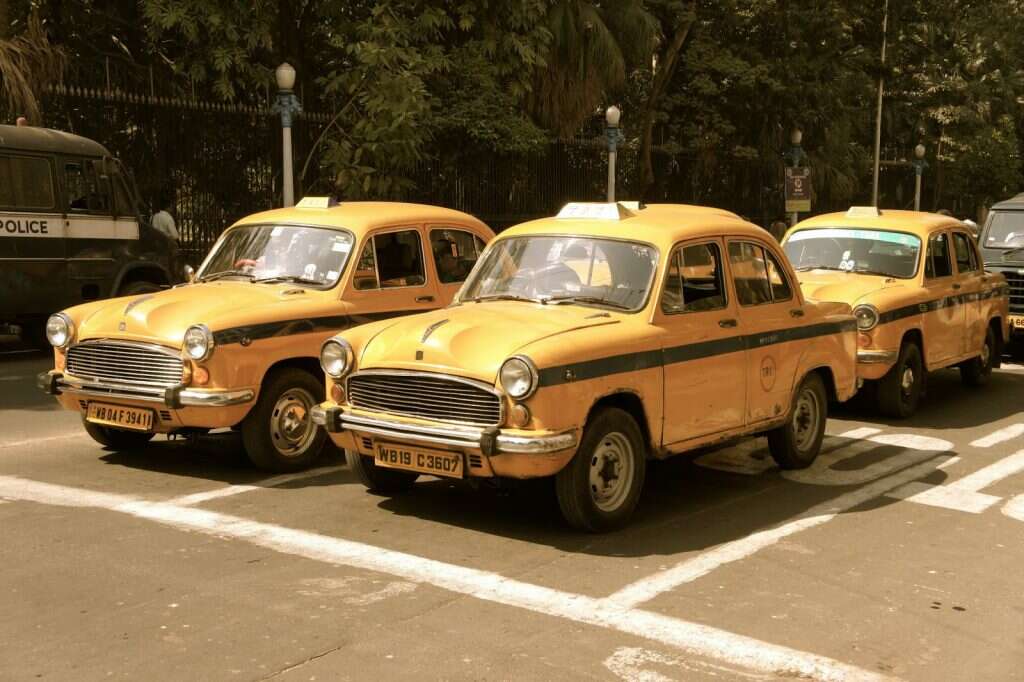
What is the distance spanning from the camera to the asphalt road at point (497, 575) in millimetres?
5117

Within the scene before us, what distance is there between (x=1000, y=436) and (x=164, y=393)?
6.91 meters

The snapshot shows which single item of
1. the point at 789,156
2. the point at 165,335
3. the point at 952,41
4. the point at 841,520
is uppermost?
the point at 952,41

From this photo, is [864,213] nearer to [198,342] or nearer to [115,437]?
[198,342]

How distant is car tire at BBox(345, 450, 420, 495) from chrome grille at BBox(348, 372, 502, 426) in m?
0.58

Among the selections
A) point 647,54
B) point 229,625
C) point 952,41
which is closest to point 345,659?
point 229,625

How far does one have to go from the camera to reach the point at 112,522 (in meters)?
7.17

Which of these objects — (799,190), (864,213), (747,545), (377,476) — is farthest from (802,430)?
(799,190)

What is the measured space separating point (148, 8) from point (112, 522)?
49.9 ft

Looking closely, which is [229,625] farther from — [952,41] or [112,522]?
[952,41]

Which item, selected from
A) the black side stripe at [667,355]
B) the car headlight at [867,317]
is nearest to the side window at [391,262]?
the black side stripe at [667,355]

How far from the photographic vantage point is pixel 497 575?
6.26m

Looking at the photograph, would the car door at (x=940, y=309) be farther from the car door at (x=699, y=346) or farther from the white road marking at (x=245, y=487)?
the white road marking at (x=245, y=487)

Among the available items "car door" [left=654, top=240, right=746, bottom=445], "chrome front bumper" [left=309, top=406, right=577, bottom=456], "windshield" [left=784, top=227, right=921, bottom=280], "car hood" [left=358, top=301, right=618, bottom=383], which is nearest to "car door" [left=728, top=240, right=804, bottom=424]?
"car door" [left=654, top=240, right=746, bottom=445]

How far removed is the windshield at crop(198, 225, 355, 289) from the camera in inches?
365
